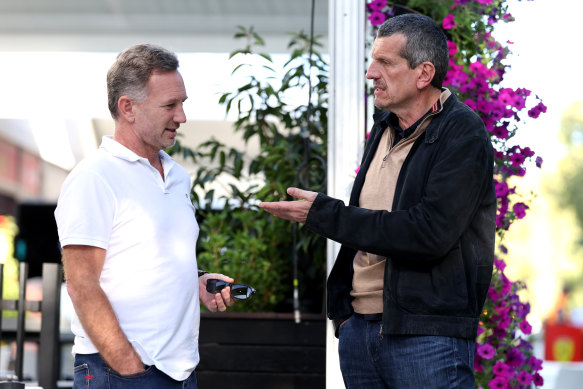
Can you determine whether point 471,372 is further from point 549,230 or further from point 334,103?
point 549,230

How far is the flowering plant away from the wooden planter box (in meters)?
0.79

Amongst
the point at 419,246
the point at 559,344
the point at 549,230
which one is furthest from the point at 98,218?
the point at 549,230

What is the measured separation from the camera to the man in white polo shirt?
6.93 feet

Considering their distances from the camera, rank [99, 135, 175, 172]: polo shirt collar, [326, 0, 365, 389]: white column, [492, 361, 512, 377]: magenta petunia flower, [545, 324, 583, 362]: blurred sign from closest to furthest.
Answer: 1. [99, 135, 175, 172]: polo shirt collar
2. [326, 0, 365, 389]: white column
3. [492, 361, 512, 377]: magenta petunia flower
4. [545, 324, 583, 362]: blurred sign

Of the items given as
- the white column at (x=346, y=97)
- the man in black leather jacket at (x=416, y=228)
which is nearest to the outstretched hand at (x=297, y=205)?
the man in black leather jacket at (x=416, y=228)

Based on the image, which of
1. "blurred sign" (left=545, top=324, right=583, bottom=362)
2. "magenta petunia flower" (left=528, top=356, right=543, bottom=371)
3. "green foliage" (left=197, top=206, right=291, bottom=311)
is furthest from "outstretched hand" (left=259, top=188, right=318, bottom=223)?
"blurred sign" (left=545, top=324, right=583, bottom=362)

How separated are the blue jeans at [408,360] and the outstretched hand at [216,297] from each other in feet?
1.19

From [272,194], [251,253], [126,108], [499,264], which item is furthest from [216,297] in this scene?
[272,194]

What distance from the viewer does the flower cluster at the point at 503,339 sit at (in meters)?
3.73

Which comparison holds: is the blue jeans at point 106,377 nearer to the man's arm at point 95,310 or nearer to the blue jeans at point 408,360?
the man's arm at point 95,310

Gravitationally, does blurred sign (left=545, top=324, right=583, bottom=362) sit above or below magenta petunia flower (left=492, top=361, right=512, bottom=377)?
below

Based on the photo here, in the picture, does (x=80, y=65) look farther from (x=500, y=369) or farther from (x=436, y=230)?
(x=436, y=230)

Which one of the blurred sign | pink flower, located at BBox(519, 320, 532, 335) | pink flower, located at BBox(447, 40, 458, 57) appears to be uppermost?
pink flower, located at BBox(447, 40, 458, 57)

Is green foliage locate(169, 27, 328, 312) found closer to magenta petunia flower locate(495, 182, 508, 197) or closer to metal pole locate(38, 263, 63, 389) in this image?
metal pole locate(38, 263, 63, 389)
